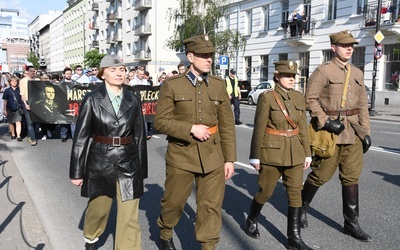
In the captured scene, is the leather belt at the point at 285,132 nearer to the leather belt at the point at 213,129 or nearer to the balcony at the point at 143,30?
the leather belt at the point at 213,129

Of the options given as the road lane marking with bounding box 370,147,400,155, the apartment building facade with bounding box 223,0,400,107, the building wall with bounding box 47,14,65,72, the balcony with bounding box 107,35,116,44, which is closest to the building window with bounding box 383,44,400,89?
the apartment building facade with bounding box 223,0,400,107

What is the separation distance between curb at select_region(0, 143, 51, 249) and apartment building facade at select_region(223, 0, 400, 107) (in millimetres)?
18567

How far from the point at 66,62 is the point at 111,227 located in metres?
102

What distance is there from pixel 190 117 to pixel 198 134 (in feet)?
0.64

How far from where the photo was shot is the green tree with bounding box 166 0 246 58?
1352 inches

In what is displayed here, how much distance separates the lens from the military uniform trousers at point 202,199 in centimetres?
368

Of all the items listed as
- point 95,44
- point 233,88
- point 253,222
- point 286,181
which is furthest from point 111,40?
point 286,181

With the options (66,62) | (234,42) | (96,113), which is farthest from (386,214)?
(66,62)

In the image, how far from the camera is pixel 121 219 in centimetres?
377

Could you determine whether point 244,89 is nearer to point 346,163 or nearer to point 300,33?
point 300,33

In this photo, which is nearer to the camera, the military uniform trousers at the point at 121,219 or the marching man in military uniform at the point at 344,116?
the military uniform trousers at the point at 121,219

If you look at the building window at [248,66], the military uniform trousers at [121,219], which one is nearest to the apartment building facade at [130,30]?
the building window at [248,66]

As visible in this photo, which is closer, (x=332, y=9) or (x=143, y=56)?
(x=332, y=9)

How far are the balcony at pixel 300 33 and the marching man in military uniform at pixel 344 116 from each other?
25686 millimetres
